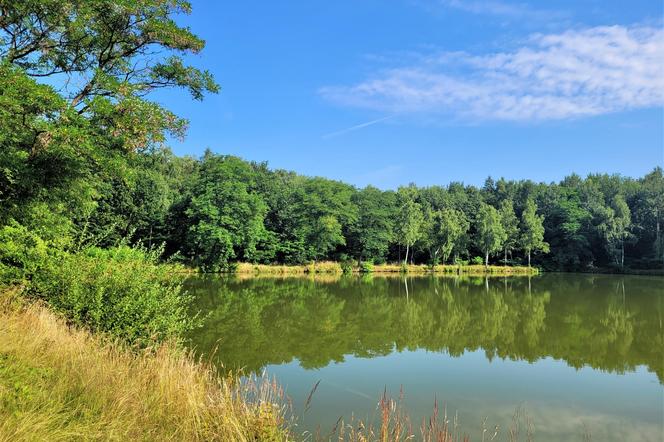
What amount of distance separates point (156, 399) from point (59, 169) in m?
5.32

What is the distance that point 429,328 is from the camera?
15.7 m

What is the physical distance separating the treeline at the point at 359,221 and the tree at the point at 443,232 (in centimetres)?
14

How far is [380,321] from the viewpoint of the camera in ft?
55.9

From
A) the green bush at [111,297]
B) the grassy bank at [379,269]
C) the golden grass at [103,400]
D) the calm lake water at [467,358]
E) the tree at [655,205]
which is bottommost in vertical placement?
A: the calm lake water at [467,358]

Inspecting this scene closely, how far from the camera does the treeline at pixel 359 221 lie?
45812 mm

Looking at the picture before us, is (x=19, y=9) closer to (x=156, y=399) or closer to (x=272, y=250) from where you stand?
(x=156, y=399)

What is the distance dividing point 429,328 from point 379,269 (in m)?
37.7

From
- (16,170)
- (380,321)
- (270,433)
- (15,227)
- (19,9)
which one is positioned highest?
(19,9)

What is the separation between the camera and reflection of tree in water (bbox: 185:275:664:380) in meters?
11.8

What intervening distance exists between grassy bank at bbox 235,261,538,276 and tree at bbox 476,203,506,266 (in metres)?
2.47

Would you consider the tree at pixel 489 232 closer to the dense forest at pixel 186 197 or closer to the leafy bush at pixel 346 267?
the dense forest at pixel 186 197

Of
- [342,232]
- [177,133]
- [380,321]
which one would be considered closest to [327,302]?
[380,321]

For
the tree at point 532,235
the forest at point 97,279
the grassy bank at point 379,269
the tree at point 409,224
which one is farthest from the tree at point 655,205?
the forest at point 97,279

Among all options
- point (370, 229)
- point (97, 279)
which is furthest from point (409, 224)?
point (97, 279)
